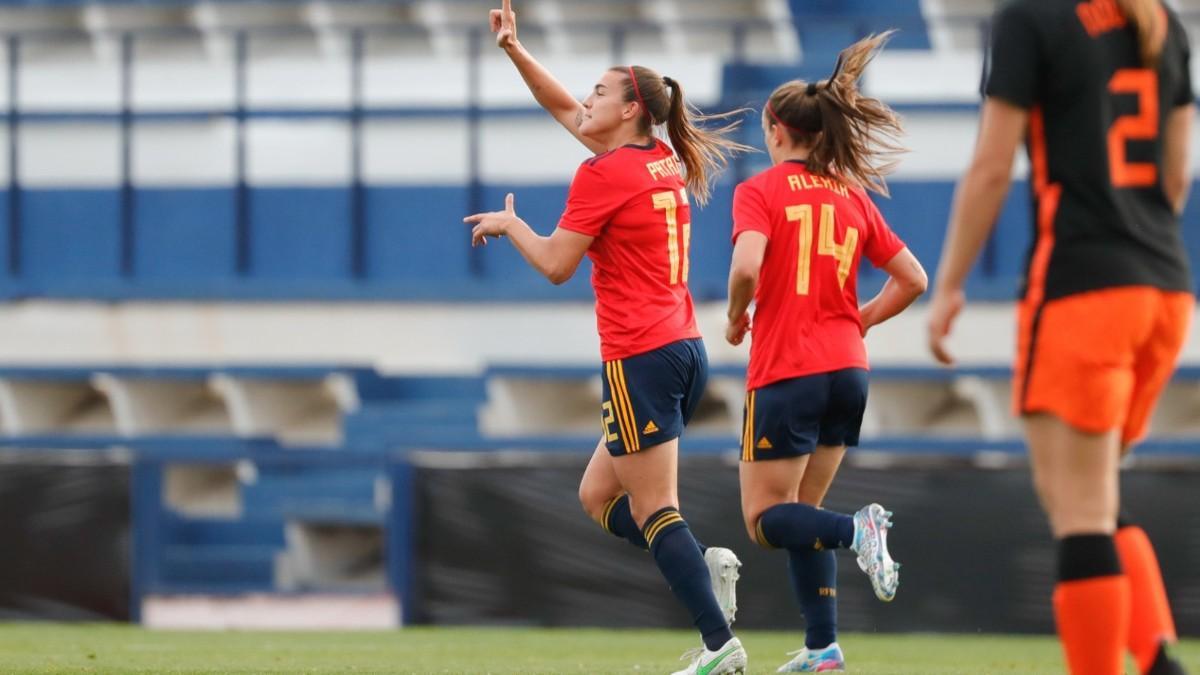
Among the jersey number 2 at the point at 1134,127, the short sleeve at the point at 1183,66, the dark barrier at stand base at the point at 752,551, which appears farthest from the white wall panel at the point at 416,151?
the jersey number 2 at the point at 1134,127

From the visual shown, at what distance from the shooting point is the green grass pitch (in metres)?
7.86

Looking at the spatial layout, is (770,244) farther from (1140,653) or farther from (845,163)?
(1140,653)

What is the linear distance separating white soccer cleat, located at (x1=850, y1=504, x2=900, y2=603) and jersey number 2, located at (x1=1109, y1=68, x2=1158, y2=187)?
211cm

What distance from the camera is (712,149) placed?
7.01 m

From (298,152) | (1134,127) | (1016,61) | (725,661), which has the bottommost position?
(725,661)

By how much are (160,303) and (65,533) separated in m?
6.89

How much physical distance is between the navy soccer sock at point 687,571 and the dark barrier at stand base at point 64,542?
679 cm

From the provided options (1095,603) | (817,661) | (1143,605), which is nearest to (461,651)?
(817,661)

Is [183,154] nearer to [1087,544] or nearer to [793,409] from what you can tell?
[793,409]

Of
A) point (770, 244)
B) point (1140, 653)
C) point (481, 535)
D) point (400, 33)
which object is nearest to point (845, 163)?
point (770, 244)

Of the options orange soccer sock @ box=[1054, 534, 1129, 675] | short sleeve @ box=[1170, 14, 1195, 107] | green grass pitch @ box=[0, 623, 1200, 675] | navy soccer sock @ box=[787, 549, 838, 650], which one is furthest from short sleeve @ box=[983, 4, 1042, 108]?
green grass pitch @ box=[0, 623, 1200, 675]

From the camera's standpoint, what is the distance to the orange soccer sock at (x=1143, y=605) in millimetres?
4703

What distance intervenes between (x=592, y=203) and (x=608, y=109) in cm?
38

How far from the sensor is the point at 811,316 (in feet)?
22.1
